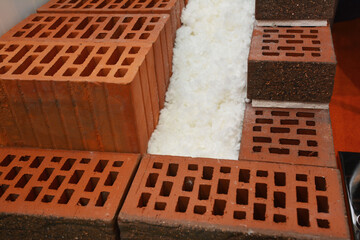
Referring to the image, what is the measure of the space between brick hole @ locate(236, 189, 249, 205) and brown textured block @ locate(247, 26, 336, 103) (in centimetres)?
76

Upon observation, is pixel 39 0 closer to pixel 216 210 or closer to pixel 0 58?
pixel 0 58

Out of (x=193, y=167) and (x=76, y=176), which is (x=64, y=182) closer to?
(x=76, y=176)

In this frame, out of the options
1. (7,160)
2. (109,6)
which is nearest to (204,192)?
(7,160)

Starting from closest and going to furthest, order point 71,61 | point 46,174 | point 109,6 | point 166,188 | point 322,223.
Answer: point 322,223, point 166,188, point 46,174, point 71,61, point 109,6

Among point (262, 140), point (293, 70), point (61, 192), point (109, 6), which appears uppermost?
point (109, 6)

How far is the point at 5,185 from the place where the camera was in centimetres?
165

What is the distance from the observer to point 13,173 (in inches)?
68.6

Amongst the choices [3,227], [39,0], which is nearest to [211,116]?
[3,227]

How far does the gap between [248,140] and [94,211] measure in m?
0.87

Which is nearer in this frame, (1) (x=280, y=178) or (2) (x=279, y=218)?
(2) (x=279, y=218)

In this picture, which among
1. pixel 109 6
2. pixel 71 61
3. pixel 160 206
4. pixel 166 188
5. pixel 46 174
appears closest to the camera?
pixel 160 206

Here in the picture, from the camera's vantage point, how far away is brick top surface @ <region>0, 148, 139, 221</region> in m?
1.51

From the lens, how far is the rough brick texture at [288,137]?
5.78 feet

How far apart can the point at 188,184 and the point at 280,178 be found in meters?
0.42
